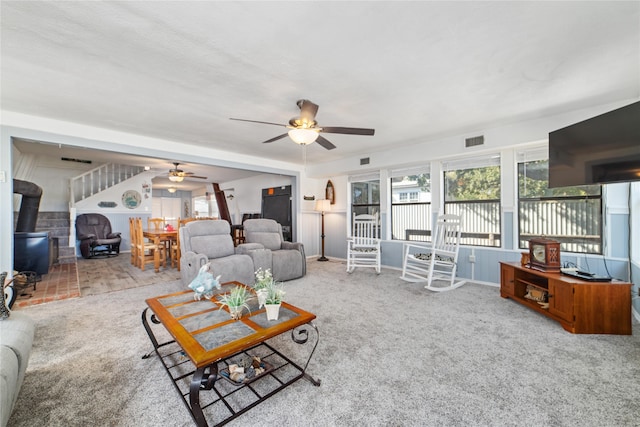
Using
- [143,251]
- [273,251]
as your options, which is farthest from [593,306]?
[143,251]

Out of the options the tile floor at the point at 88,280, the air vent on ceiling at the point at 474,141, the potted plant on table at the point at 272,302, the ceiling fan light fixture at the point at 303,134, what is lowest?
the tile floor at the point at 88,280

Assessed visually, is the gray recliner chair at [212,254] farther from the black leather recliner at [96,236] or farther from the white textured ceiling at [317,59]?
the black leather recliner at [96,236]

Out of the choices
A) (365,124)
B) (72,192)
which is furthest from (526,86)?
(72,192)

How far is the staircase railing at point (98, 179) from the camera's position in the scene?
6.76 m

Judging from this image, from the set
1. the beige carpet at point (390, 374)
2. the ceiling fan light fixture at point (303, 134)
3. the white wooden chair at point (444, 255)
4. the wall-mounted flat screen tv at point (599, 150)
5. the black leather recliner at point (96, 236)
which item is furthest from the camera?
the black leather recliner at point (96, 236)

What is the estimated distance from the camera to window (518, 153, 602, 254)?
336 cm

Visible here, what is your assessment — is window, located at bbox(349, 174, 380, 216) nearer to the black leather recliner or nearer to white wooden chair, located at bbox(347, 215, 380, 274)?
white wooden chair, located at bbox(347, 215, 380, 274)

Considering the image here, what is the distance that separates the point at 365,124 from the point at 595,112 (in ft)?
8.65

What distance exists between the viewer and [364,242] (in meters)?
5.30

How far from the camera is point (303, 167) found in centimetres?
650

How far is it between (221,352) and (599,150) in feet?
11.8

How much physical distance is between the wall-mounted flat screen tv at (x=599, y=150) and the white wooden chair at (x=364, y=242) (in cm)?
281

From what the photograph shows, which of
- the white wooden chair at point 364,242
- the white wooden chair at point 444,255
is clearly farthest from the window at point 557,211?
the white wooden chair at point 364,242

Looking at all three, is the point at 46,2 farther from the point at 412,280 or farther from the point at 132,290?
the point at 412,280
